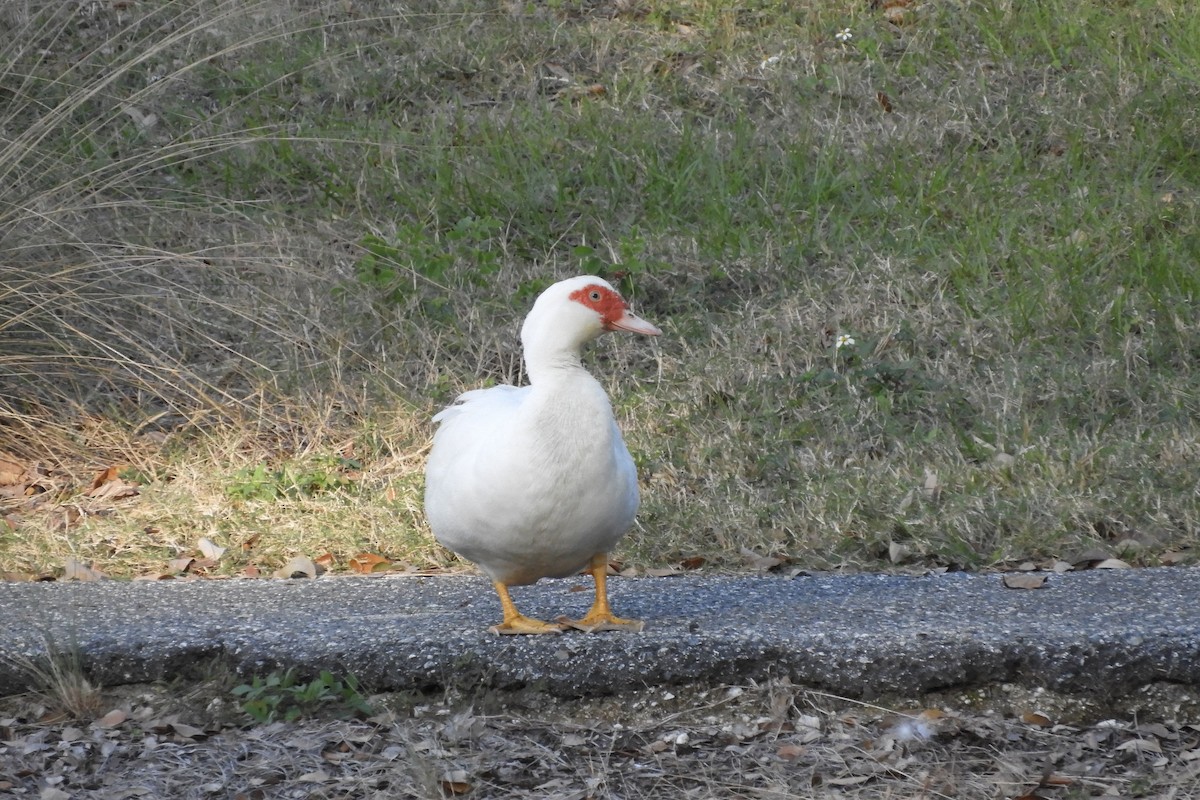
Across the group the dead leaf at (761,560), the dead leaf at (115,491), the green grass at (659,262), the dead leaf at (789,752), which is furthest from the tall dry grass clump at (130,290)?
the dead leaf at (789,752)

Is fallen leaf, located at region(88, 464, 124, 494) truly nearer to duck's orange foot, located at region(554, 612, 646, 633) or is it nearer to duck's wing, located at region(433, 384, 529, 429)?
duck's wing, located at region(433, 384, 529, 429)

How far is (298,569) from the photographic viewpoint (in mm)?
5172

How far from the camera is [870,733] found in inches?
131

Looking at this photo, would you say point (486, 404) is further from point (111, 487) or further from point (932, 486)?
point (111, 487)

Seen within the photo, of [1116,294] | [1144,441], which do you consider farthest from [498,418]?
[1116,294]

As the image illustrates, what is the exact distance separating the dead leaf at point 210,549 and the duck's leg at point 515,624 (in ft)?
6.53

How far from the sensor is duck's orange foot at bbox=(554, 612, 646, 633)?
145 inches

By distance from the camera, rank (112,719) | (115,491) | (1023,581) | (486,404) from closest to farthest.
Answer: (112,719), (486,404), (1023,581), (115,491)

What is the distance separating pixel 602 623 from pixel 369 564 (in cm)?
176

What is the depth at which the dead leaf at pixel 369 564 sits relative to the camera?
5238 millimetres

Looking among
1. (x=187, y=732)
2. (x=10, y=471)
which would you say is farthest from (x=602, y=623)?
(x=10, y=471)

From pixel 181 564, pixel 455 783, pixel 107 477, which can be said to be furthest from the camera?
pixel 107 477

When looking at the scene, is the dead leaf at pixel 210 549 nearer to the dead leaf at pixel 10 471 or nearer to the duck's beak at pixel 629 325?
the dead leaf at pixel 10 471

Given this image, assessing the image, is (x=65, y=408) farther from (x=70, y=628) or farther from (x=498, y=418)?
(x=498, y=418)
